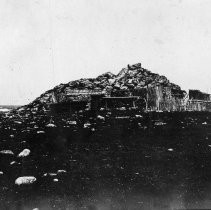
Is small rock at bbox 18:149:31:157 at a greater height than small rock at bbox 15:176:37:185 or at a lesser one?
greater

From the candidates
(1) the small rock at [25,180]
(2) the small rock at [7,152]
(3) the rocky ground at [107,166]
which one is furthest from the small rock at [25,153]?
(1) the small rock at [25,180]

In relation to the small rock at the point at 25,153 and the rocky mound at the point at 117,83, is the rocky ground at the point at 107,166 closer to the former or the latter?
the small rock at the point at 25,153

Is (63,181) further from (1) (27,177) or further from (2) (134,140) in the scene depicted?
(2) (134,140)

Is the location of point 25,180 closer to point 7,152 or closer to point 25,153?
point 25,153

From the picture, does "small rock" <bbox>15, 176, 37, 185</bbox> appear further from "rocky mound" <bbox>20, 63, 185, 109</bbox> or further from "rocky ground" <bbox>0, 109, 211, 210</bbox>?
"rocky mound" <bbox>20, 63, 185, 109</bbox>

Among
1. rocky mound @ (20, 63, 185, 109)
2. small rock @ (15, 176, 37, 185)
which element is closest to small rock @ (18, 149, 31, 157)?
small rock @ (15, 176, 37, 185)

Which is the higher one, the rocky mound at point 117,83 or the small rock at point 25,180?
the rocky mound at point 117,83

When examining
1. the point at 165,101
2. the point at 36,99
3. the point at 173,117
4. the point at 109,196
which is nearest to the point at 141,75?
the point at 165,101

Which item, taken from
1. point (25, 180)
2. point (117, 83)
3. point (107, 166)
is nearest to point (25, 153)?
point (25, 180)
